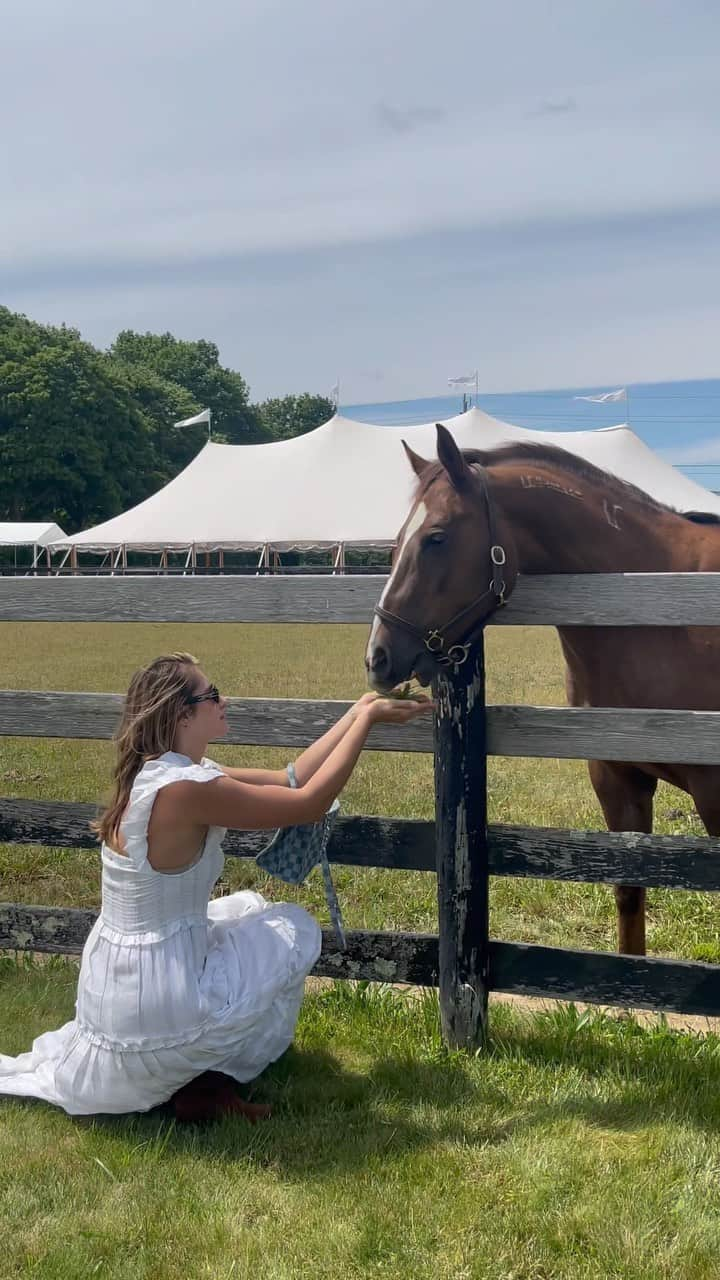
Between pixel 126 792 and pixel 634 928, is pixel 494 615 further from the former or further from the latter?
pixel 634 928

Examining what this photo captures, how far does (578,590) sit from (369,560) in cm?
5594

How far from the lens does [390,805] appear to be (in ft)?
24.6

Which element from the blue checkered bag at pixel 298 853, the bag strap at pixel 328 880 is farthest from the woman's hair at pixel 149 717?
the blue checkered bag at pixel 298 853

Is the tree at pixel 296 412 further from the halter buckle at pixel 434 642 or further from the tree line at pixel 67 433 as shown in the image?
the halter buckle at pixel 434 642

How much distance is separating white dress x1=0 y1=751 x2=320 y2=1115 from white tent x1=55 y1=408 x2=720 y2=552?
34.4 metres

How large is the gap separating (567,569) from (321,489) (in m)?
35.9

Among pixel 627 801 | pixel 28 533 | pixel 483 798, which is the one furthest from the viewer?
pixel 28 533

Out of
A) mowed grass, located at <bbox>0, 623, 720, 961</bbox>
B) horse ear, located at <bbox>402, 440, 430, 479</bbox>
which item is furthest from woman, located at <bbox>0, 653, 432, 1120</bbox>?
mowed grass, located at <bbox>0, 623, 720, 961</bbox>

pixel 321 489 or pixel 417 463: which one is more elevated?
pixel 321 489

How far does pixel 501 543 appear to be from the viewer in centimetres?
354

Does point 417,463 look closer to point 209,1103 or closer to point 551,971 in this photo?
point 551,971

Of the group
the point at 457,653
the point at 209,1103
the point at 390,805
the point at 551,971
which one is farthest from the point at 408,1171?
the point at 390,805

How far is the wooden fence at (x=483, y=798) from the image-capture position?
3508 millimetres

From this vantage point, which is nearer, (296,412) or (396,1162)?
(396,1162)
